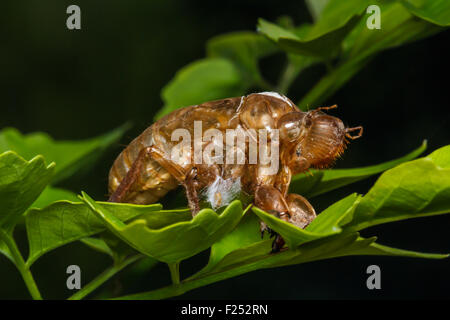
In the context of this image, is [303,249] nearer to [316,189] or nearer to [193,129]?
[316,189]

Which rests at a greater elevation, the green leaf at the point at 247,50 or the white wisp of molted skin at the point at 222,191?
the green leaf at the point at 247,50

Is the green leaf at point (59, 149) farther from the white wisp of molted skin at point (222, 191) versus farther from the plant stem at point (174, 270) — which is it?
the plant stem at point (174, 270)

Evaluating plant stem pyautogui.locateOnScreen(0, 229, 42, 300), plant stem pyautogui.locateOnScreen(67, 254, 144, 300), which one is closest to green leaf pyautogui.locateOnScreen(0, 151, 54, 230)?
plant stem pyautogui.locateOnScreen(0, 229, 42, 300)

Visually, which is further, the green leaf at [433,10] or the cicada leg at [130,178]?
the cicada leg at [130,178]

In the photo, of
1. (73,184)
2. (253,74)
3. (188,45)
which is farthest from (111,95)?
(253,74)

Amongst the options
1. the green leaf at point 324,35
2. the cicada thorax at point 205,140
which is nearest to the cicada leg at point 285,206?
the cicada thorax at point 205,140

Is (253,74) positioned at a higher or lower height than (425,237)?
higher

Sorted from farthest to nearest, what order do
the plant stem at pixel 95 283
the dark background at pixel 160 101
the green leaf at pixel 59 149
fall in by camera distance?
the dark background at pixel 160 101 < the green leaf at pixel 59 149 < the plant stem at pixel 95 283
